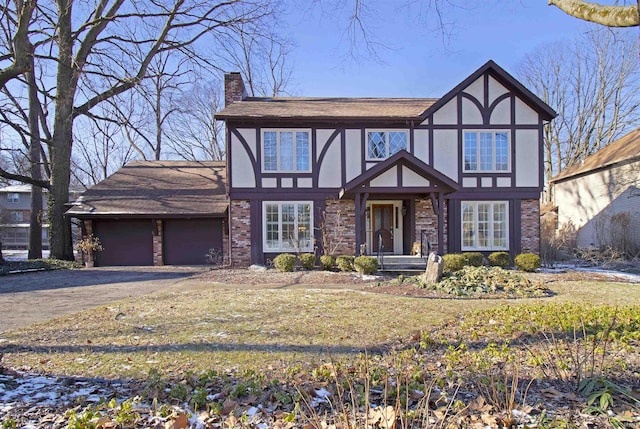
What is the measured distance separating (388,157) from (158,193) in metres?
11.2

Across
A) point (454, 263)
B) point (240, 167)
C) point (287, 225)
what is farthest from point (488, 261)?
point (240, 167)

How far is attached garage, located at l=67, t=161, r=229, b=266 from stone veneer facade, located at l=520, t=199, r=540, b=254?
12.8 metres

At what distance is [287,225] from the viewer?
15.2m

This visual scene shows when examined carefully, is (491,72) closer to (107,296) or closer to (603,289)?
(603,289)

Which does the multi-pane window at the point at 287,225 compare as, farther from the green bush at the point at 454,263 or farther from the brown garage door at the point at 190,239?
the green bush at the point at 454,263

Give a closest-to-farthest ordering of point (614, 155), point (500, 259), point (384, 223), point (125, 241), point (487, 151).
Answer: point (500, 259)
point (487, 151)
point (384, 223)
point (125, 241)
point (614, 155)

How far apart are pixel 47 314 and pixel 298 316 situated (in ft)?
16.0

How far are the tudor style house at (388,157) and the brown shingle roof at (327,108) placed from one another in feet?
0.40

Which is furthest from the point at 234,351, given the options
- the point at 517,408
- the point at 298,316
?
the point at 517,408

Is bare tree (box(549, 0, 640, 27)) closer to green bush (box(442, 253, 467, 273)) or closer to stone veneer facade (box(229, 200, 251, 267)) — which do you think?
green bush (box(442, 253, 467, 273))

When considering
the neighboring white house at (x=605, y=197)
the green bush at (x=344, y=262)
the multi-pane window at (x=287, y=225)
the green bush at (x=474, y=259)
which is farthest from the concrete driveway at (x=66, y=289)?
the neighboring white house at (x=605, y=197)

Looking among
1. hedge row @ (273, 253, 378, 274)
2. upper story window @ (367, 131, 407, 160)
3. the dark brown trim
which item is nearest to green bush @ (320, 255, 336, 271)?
hedge row @ (273, 253, 378, 274)

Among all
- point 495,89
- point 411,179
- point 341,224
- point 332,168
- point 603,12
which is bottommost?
point 341,224

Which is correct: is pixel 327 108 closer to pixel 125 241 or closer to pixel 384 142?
pixel 384 142
